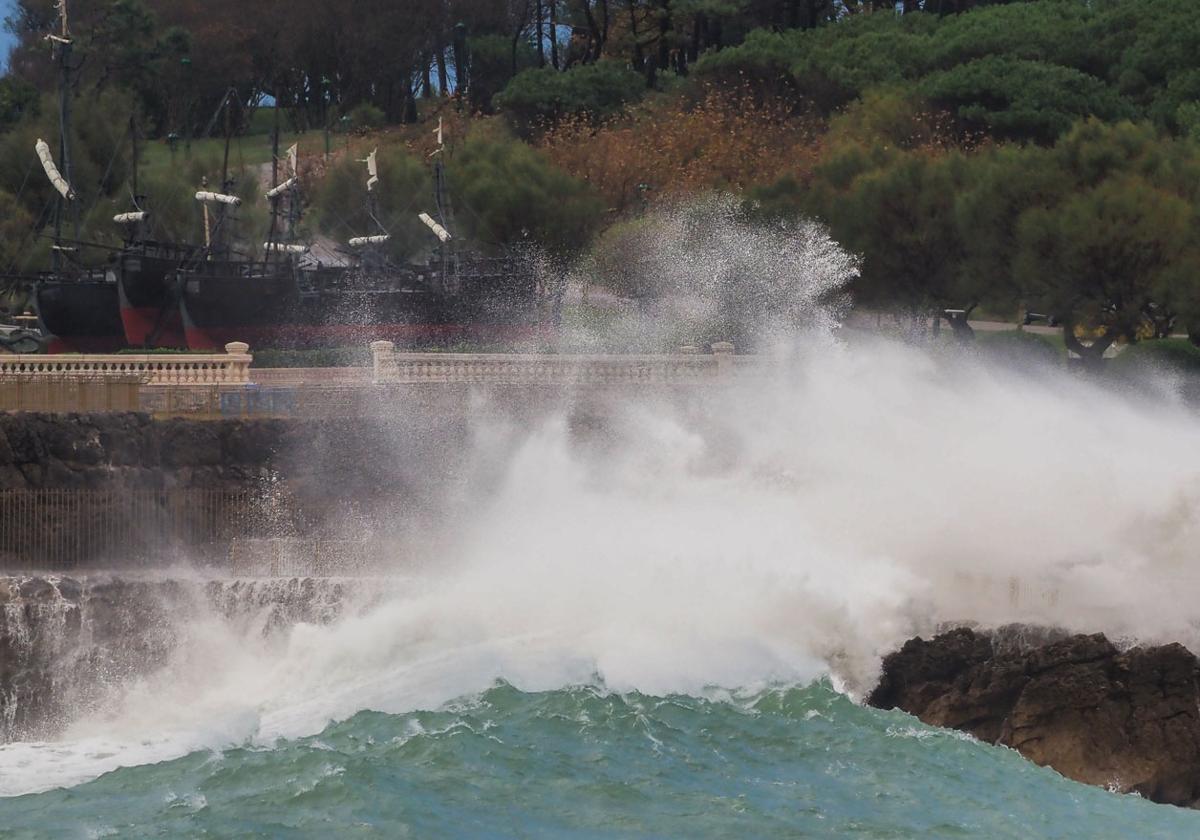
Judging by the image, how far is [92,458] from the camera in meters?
30.6

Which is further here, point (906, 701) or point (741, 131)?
point (741, 131)

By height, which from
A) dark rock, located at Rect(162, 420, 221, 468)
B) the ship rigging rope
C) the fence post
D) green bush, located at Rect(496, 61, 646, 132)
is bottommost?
dark rock, located at Rect(162, 420, 221, 468)

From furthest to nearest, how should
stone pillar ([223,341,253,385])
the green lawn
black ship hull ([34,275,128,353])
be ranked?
the green lawn
black ship hull ([34,275,128,353])
stone pillar ([223,341,253,385])

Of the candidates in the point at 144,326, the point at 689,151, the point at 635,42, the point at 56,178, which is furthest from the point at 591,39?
the point at 144,326

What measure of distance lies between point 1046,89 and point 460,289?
2298 centimetres

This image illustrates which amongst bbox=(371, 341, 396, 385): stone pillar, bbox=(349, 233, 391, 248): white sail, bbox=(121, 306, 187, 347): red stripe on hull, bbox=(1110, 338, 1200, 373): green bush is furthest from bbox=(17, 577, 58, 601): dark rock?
bbox=(349, 233, 391, 248): white sail

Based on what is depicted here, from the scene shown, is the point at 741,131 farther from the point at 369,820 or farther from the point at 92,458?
the point at 369,820

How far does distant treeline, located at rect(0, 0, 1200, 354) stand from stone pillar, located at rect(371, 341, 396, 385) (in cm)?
1175

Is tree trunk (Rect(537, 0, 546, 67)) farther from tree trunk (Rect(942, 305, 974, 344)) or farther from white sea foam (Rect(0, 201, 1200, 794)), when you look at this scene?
white sea foam (Rect(0, 201, 1200, 794))

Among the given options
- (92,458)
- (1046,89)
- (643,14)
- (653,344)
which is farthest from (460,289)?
(643,14)

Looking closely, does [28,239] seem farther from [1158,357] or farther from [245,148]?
[1158,357]

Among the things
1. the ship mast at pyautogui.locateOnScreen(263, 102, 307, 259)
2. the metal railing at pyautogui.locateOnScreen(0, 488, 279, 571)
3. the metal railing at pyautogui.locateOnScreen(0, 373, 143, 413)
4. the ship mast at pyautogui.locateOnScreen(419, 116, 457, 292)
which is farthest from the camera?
the ship mast at pyautogui.locateOnScreen(263, 102, 307, 259)

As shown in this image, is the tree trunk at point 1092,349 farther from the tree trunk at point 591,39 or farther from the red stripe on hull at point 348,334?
the tree trunk at point 591,39

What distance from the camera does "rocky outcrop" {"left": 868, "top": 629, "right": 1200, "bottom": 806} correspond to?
1934cm
